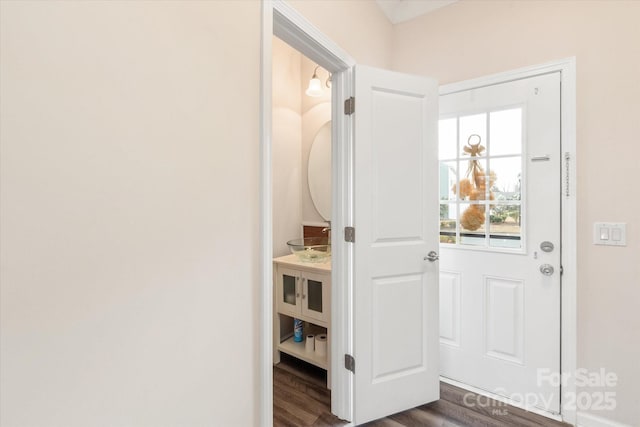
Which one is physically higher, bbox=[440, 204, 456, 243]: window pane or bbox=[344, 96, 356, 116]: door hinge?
bbox=[344, 96, 356, 116]: door hinge

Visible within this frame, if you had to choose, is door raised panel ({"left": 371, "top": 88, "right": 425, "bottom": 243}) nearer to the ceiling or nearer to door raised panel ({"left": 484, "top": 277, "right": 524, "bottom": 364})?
door raised panel ({"left": 484, "top": 277, "right": 524, "bottom": 364})

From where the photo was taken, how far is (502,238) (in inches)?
78.1

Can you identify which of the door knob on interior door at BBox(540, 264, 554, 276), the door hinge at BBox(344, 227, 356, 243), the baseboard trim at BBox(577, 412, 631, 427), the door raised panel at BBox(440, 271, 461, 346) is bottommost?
the baseboard trim at BBox(577, 412, 631, 427)

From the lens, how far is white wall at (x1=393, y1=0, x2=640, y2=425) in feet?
5.25

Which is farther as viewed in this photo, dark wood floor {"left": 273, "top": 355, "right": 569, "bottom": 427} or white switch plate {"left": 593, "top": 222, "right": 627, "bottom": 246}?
dark wood floor {"left": 273, "top": 355, "right": 569, "bottom": 427}

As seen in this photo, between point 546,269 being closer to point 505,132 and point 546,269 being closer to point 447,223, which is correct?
point 447,223

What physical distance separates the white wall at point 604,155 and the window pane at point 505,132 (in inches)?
11.4

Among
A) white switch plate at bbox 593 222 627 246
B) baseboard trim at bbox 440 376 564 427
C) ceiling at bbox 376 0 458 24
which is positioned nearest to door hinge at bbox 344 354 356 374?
baseboard trim at bbox 440 376 564 427

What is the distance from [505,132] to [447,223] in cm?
69

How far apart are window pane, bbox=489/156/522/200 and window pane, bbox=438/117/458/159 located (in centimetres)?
27

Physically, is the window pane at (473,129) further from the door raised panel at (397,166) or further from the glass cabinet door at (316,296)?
the glass cabinet door at (316,296)

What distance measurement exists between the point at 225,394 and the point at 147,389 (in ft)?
1.01

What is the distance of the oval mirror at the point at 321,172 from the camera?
106 inches

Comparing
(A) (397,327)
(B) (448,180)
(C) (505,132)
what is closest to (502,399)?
(A) (397,327)
